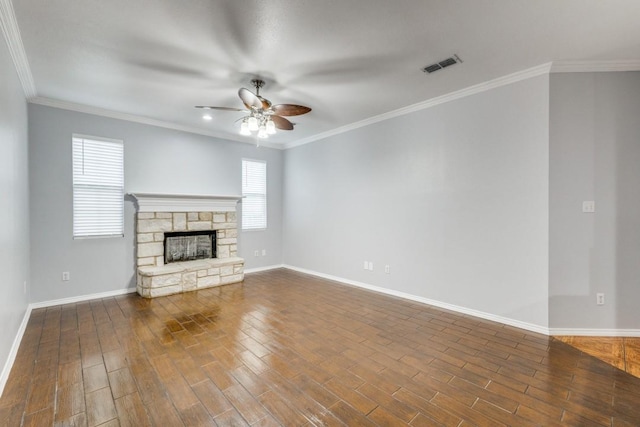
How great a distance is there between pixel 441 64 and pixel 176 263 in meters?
4.76

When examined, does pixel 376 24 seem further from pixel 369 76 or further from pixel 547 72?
pixel 547 72

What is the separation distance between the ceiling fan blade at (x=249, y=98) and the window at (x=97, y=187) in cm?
287

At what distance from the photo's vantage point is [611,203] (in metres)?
2.96

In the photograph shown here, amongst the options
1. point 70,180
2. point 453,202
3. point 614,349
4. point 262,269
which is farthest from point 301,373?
point 70,180

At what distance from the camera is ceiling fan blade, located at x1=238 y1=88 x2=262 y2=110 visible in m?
2.74

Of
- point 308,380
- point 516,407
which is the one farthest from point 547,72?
point 308,380

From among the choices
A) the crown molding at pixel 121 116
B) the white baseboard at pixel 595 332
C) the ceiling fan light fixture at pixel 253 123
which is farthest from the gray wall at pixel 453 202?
the ceiling fan light fixture at pixel 253 123

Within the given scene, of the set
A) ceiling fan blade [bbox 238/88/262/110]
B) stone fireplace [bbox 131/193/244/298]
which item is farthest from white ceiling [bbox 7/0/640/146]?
stone fireplace [bbox 131/193/244/298]

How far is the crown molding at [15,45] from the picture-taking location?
2.14m

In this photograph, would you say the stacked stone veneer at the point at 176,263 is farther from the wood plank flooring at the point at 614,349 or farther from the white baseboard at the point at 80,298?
the wood plank flooring at the point at 614,349

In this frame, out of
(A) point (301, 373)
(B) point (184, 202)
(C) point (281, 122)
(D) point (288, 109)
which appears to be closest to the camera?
(A) point (301, 373)

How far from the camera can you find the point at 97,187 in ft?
14.1

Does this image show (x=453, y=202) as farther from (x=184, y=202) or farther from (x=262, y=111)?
(x=184, y=202)

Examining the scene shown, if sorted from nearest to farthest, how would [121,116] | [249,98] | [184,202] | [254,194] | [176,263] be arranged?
1. [249,98]
2. [121,116]
3. [176,263]
4. [184,202]
5. [254,194]
